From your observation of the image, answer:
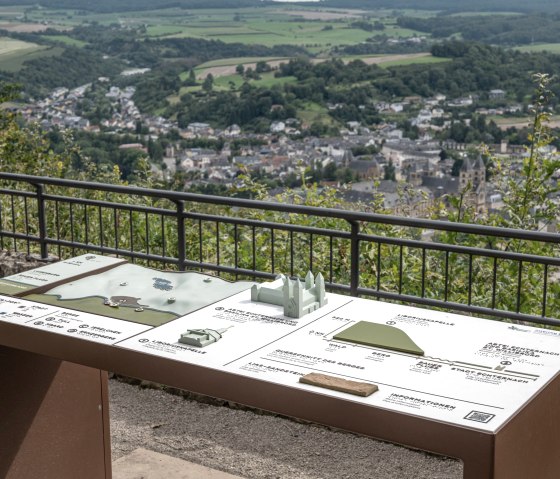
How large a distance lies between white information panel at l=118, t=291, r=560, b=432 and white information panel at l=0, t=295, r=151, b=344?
0.31 ft

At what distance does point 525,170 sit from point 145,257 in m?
2.92

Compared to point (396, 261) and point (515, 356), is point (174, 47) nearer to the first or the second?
point (396, 261)

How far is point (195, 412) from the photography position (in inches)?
206

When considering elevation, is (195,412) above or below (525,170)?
below

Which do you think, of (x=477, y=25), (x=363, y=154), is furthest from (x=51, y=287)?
(x=477, y=25)

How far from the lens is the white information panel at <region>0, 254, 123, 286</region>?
3982 millimetres

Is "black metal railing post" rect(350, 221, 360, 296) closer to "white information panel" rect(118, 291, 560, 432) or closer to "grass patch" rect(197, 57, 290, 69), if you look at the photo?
"white information panel" rect(118, 291, 560, 432)

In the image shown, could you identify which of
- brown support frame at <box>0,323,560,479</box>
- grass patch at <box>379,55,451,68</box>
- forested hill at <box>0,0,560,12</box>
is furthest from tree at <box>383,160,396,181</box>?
forested hill at <box>0,0,560,12</box>

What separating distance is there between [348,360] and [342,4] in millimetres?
67161

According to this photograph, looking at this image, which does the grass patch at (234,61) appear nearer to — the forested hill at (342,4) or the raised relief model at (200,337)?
the forested hill at (342,4)

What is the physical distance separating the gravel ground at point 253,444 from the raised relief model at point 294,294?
3.98ft

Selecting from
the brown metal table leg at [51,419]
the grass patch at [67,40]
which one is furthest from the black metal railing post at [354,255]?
the grass patch at [67,40]

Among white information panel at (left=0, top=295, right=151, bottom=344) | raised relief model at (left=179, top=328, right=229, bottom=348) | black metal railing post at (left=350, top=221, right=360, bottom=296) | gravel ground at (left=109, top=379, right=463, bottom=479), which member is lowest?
gravel ground at (left=109, top=379, right=463, bottom=479)

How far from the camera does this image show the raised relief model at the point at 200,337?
10.3ft
